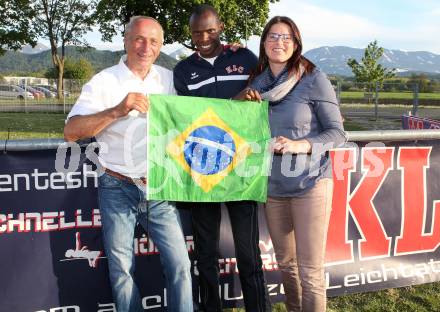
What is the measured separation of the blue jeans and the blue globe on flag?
381mm

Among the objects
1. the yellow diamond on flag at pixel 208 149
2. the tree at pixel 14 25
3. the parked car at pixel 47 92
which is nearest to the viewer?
the yellow diamond on flag at pixel 208 149

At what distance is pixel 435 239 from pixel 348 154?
1304 millimetres

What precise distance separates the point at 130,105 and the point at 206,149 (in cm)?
70

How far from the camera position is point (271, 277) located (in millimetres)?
3998

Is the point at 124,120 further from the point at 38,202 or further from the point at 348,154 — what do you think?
the point at 348,154

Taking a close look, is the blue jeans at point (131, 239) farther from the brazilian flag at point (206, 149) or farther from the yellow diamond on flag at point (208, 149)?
the yellow diamond on flag at point (208, 149)

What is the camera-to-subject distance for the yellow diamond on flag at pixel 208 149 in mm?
3188

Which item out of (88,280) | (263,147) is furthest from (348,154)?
(88,280)

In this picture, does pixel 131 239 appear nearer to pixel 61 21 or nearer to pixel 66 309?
pixel 66 309

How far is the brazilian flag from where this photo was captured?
3.09 m

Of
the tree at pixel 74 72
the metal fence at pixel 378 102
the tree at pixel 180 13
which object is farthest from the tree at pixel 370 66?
the tree at pixel 74 72

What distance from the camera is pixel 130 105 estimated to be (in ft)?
9.02

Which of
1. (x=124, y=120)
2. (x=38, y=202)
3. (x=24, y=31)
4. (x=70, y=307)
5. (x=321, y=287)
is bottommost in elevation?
(x=70, y=307)

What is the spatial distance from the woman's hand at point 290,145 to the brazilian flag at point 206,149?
22cm
